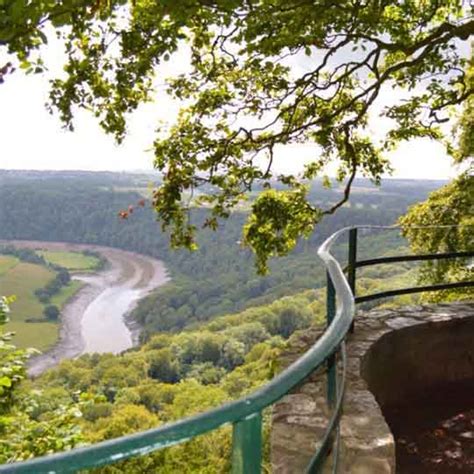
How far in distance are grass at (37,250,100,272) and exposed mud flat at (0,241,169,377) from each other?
290 cm

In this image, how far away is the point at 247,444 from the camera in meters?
0.83

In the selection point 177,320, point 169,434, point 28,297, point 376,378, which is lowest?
point 177,320

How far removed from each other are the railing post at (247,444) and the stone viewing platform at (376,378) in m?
1.39

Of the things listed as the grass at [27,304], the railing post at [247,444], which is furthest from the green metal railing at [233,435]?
the grass at [27,304]

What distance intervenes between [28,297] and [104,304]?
1606 centimetres

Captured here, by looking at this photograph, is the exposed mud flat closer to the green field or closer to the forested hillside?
the green field

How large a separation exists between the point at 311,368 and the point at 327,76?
8090 millimetres

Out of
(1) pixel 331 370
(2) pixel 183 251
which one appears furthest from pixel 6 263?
(1) pixel 331 370

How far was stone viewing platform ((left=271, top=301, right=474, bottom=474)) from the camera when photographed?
2.16 m

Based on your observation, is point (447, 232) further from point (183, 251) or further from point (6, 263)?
point (183, 251)

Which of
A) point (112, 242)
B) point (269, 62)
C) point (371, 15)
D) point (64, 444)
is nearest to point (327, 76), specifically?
point (269, 62)

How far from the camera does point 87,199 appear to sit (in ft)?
501

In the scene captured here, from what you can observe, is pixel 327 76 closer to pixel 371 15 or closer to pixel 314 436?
pixel 371 15

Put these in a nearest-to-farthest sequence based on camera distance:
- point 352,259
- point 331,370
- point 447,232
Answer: point 331,370 → point 352,259 → point 447,232
